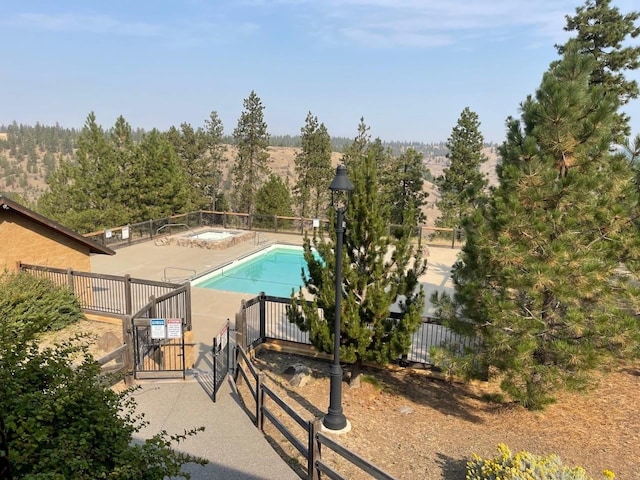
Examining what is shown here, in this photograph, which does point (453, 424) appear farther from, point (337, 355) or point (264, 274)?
point (264, 274)

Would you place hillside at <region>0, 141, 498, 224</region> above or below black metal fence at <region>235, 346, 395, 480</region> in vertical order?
above

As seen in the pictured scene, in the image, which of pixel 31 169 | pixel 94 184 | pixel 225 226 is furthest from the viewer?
pixel 31 169

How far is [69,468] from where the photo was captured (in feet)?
12.7

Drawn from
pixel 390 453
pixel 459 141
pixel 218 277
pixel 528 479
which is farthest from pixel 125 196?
pixel 528 479

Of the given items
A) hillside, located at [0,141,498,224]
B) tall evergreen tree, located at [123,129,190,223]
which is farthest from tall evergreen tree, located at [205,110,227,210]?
hillside, located at [0,141,498,224]

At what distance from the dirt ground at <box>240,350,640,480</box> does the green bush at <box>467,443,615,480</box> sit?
0.85 meters

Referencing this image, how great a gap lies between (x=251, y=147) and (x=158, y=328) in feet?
104

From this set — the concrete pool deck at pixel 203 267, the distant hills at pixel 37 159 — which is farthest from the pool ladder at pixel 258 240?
the distant hills at pixel 37 159

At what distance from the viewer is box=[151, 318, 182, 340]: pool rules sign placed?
9156mm

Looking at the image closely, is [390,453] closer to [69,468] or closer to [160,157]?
[69,468]

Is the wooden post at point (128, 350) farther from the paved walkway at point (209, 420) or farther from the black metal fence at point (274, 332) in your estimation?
the black metal fence at point (274, 332)

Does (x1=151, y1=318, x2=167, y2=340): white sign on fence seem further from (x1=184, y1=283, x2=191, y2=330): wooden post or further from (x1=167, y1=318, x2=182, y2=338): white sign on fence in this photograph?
(x1=184, y1=283, x2=191, y2=330): wooden post

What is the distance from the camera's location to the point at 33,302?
11.7 metres

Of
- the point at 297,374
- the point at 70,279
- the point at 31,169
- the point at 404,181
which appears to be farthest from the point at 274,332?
the point at 31,169
